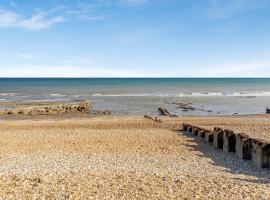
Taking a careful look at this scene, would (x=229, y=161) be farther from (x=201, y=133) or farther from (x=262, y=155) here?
(x=201, y=133)

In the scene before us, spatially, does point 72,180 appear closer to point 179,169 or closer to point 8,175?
point 8,175

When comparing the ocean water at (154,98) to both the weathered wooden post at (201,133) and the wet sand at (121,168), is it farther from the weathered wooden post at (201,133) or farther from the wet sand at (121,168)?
the wet sand at (121,168)

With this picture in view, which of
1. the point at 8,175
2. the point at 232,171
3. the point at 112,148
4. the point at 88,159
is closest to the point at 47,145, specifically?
the point at 112,148

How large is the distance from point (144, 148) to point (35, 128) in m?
11.0

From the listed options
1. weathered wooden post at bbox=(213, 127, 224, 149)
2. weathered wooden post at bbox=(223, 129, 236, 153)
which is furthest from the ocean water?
weathered wooden post at bbox=(223, 129, 236, 153)

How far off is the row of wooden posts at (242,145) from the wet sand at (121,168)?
0.35m

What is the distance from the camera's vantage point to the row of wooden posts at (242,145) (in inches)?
584

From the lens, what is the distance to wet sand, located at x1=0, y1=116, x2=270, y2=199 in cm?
1076

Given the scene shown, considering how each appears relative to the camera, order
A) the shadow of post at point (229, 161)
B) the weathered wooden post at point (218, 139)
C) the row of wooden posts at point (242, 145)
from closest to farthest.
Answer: the shadow of post at point (229, 161), the row of wooden posts at point (242, 145), the weathered wooden post at point (218, 139)

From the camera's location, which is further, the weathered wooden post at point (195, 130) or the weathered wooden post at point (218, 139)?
the weathered wooden post at point (195, 130)

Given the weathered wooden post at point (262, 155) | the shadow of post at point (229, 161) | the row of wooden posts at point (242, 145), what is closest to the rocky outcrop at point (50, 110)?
the row of wooden posts at point (242, 145)

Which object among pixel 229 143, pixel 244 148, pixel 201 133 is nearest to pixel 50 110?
pixel 201 133

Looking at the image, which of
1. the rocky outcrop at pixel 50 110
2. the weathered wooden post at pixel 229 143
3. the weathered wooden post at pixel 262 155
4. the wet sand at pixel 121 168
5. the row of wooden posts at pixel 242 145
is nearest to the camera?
the wet sand at pixel 121 168

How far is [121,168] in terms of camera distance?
14031 millimetres
